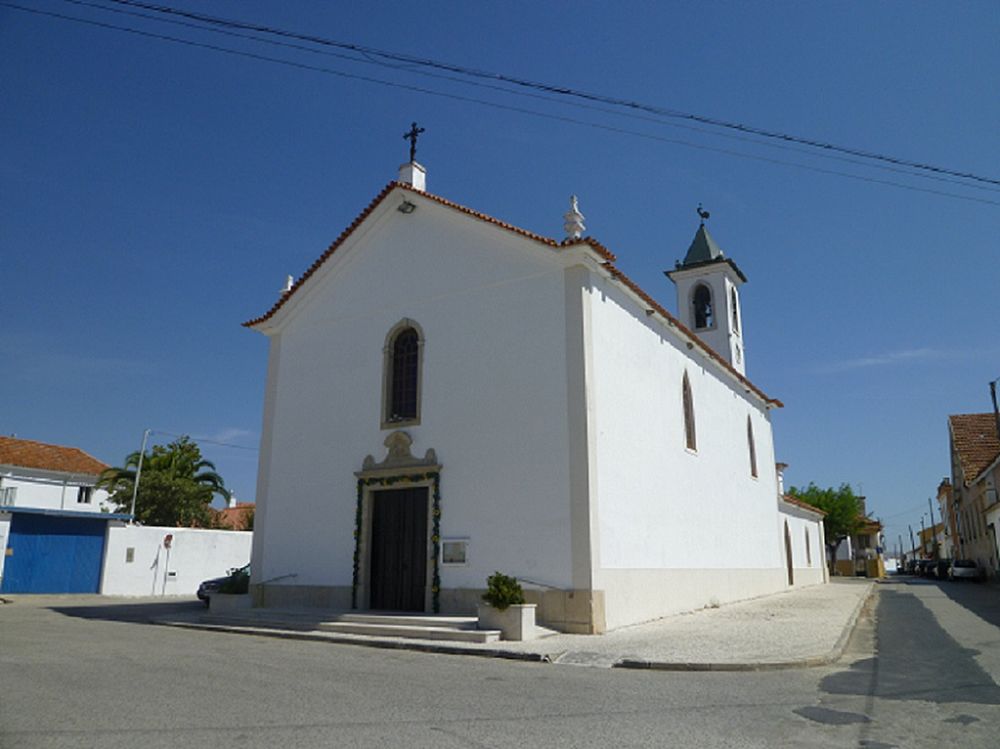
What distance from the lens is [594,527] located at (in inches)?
499

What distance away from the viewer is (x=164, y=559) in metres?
27.2

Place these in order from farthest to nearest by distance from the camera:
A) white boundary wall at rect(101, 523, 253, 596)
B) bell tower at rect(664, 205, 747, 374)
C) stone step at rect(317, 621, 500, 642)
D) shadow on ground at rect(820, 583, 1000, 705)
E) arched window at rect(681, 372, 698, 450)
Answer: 1. bell tower at rect(664, 205, 747, 374)
2. white boundary wall at rect(101, 523, 253, 596)
3. arched window at rect(681, 372, 698, 450)
4. stone step at rect(317, 621, 500, 642)
5. shadow on ground at rect(820, 583, 1000, 705)


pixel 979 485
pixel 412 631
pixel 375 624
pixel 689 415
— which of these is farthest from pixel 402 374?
pixel 979 485

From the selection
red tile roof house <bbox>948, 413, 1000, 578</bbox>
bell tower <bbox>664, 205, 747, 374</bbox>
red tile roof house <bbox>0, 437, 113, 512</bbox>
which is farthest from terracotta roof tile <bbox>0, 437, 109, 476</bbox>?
red tile roof house <bbox>948, 413, 1000, 578</bbox>

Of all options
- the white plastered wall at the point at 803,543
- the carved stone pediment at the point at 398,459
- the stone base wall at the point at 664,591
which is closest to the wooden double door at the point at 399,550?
the carved stone pediment at the point at 398,459

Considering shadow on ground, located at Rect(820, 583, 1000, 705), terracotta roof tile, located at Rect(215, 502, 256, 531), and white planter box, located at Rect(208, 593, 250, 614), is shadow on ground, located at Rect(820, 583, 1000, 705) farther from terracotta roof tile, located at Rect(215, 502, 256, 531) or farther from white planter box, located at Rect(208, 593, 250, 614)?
terracotta roof tile, located at Rect(215, 502, 256, 531)

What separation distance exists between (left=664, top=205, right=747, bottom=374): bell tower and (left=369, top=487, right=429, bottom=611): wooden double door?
16.6 metres

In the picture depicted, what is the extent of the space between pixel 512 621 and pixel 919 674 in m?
5.50

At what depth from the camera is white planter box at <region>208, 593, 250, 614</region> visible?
51.4 ft

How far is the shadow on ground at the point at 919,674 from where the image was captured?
24.0 feet

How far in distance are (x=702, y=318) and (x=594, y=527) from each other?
17983mm

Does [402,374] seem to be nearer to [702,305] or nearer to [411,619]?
[411,619]

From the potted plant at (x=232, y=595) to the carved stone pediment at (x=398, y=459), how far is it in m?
3.83

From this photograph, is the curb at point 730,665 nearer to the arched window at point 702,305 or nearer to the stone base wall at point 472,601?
the stone base wall at point 472,601
